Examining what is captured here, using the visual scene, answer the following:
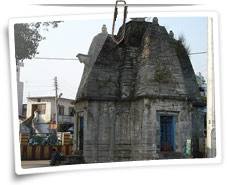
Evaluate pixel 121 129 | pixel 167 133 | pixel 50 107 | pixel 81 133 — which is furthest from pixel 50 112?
pixel 167 133

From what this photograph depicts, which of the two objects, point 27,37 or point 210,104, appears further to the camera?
point 210,104

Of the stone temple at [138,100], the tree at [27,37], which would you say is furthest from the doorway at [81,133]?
the tree at [27,37]

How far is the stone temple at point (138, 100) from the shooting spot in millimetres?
1366

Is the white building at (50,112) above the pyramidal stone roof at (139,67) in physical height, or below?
below

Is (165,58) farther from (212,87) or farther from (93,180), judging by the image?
(93,180)

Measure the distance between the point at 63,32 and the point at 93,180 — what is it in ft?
1.60

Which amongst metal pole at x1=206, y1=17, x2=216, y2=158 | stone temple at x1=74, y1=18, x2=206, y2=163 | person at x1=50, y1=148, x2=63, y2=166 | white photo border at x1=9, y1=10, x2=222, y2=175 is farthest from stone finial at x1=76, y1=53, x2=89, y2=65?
metal pole at x1=206, y1=17, x2=216, y2=158

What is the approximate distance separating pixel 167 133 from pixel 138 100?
5.7 inches

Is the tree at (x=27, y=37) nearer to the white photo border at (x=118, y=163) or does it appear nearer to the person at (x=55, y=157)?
the white photo border at (x=118, y=163)

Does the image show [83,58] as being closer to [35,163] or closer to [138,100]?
[138,100]

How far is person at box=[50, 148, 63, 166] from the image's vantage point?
4.37ft

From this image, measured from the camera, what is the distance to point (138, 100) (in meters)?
1.39

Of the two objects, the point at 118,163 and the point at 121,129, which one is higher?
the point at 121,129

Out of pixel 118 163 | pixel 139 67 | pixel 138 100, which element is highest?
pixel 139 67
